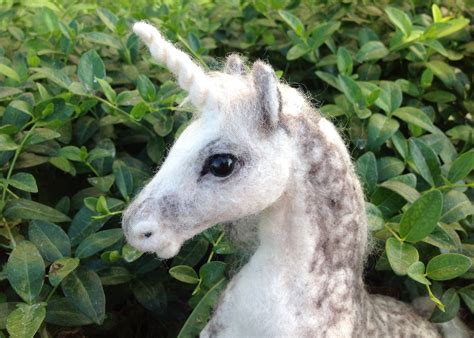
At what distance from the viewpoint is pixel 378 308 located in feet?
3.79

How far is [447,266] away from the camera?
1.08 meters

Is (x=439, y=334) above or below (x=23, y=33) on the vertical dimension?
below

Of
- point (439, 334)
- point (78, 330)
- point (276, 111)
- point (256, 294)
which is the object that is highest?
point (276, 111)

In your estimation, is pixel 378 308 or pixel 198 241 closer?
pixel 378 308

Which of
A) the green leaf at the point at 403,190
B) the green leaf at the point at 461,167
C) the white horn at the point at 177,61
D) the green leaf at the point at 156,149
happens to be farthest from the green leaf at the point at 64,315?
the green leaf at the point at 461,167

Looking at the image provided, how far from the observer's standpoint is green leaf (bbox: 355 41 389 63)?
1514mm

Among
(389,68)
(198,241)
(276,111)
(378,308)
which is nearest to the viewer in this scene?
(276,111)

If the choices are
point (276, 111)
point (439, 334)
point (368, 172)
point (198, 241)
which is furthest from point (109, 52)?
point (439, 334)

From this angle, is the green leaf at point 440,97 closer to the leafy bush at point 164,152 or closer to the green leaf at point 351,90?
the leafy bush at point 164,152

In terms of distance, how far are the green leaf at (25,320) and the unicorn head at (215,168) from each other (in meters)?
0.24

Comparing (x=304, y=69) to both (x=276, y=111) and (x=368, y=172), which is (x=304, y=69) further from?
(x=276, y=111)

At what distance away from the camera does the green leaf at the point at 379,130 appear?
51.8 inches

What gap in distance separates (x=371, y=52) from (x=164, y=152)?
55 cm

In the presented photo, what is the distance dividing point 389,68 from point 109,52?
726 mm
